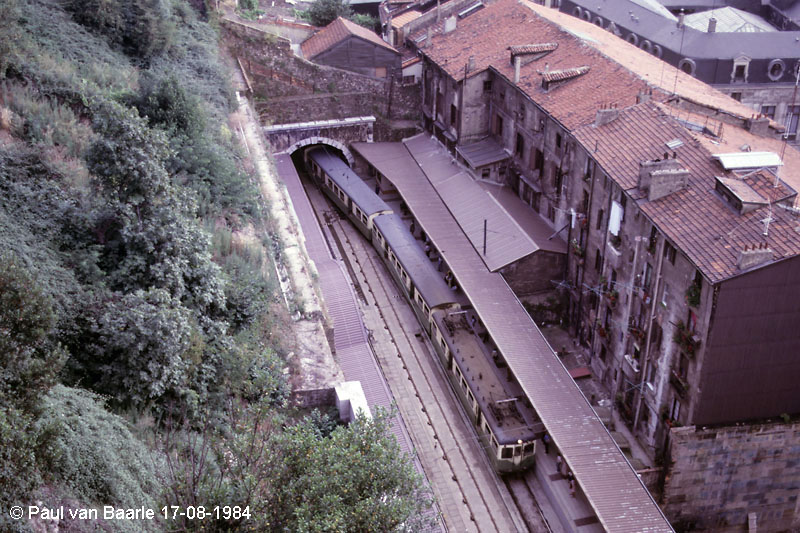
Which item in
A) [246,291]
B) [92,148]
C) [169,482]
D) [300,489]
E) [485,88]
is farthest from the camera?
[485,88]

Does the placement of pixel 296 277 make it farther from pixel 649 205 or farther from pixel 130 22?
pixel 130 22

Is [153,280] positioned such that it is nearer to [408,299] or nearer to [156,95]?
[156,95]

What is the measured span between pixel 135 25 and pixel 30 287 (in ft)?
106

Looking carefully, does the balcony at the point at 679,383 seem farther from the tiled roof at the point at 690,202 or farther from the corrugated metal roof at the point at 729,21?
the corrugated metal roof at the point at 729,21

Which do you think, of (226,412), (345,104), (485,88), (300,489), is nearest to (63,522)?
(300,489)

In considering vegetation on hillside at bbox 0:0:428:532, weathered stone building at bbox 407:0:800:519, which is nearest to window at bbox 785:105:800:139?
weathered stone building at bbox 407:0:800:519

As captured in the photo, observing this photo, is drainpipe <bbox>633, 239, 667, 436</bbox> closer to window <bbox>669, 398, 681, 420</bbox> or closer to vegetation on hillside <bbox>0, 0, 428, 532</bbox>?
window <bbox>669, 398, 681, 420</bbox>

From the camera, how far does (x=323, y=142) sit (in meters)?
57.6

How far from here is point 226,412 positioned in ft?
84.2

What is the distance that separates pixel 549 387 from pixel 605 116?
13.8 metres

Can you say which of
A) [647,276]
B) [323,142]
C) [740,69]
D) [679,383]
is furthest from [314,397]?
[740,69]

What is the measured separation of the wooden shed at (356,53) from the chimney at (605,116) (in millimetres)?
23161

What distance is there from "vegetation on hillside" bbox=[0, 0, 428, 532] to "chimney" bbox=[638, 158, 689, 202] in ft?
53.8

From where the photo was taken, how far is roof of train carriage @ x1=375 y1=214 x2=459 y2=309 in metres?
41.9
